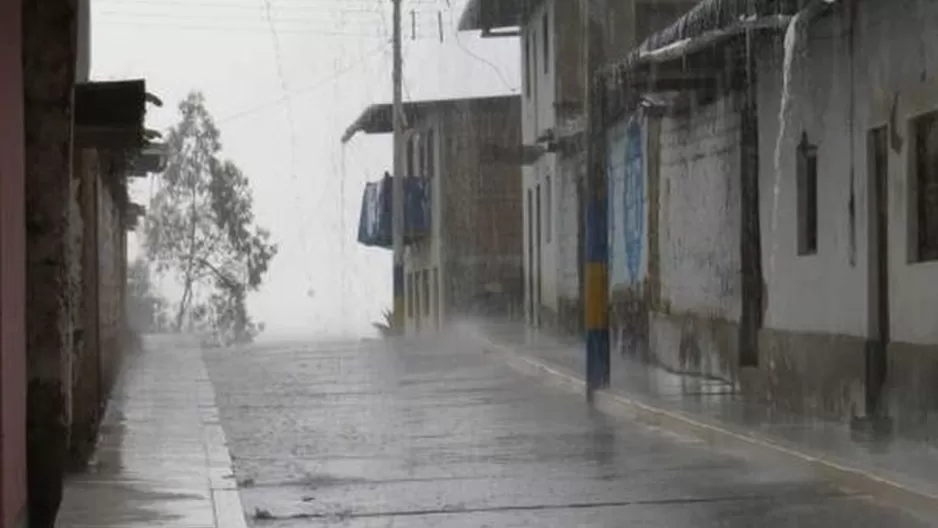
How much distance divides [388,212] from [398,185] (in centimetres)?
301

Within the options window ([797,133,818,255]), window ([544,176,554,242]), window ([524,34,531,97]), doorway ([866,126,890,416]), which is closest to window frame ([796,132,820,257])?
window ([797,133,818,255])

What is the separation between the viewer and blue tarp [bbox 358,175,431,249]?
40750 mm

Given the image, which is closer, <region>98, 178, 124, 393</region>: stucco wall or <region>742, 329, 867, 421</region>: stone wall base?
<region>742, 329, 867, 421</region>: stone wall base

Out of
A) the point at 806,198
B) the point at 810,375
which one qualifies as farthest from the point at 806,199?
the point at 810,375

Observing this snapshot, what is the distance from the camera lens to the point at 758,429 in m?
12.4

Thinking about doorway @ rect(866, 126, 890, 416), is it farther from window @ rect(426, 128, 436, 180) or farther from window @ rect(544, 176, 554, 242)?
window @ rect(426, 128, 436, 180)

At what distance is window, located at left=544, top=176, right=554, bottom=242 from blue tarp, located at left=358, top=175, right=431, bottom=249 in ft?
34.2

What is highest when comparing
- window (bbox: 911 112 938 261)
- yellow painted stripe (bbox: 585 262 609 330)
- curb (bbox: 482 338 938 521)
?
window (bbox: 911 112 938 261)

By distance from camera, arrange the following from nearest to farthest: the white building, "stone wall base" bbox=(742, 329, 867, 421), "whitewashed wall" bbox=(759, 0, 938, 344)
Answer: "whitewashed wall" bbox=(759, 0, 938, 344) → "stone wall base" bbox=(742, 329, 867, 421) → the white building

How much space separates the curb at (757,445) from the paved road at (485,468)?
0.10 meters

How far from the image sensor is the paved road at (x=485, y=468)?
29.9ft

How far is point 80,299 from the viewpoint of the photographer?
35.1 feet

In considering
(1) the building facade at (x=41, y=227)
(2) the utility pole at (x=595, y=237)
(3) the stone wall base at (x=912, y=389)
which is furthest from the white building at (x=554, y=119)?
(1) the building facade at (x=41, y=227)

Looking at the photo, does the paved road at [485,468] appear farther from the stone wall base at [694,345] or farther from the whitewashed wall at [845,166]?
the whitewashed wall at [845,166]
